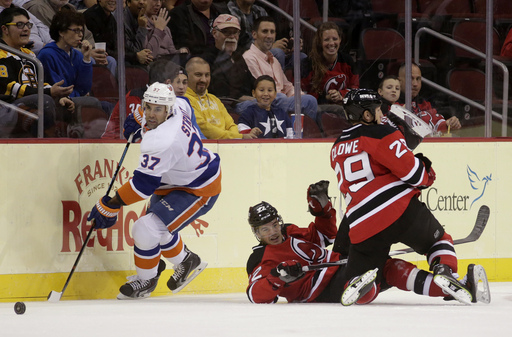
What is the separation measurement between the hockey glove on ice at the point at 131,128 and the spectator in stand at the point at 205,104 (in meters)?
0.41

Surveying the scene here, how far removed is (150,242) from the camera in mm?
4250

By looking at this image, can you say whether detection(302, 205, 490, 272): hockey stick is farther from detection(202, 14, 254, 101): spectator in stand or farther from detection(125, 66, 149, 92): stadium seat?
detection(125, 66, 149, 92): stadium seat

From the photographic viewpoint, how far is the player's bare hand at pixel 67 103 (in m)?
4.46

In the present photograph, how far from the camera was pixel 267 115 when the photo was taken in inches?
195

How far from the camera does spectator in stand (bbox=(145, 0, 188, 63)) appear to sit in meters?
4.68

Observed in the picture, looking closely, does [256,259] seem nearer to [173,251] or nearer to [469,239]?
[173,251]

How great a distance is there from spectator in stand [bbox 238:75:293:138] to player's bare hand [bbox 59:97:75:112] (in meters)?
1.00

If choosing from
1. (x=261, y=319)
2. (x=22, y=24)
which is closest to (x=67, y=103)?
(x=22, y=24)

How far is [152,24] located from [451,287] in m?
2.27

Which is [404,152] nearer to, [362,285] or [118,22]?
[362,285]

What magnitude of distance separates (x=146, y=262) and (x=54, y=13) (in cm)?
149

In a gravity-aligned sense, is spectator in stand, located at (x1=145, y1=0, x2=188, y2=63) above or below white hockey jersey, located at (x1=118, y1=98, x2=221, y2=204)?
above

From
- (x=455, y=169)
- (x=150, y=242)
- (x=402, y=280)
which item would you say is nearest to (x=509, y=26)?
(x=455, y=169)

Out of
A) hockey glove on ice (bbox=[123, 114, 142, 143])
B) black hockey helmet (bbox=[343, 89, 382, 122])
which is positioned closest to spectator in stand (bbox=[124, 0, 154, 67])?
hockey glove on ice (bbox=[123, 114, 142, 143])
